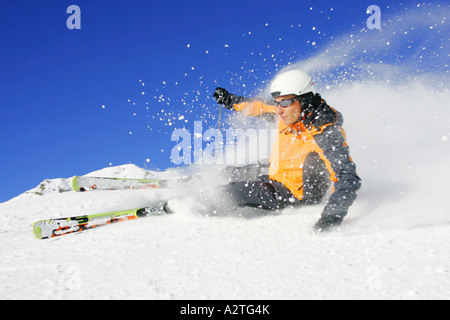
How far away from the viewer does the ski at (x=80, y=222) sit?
433cm

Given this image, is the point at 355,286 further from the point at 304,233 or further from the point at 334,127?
the point at 334,127

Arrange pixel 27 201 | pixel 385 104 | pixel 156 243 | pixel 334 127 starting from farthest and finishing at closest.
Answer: pixel 385 104
pixel 27 201
pixel 334 127
pixel 156 243

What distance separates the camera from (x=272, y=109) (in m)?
5.82

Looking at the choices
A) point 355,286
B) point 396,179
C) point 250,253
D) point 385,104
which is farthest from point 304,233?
point 385,104

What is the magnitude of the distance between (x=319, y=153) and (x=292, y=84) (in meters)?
0.99

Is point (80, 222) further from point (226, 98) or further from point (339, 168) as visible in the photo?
point (339, 168)

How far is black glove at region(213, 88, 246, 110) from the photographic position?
6.17 metres

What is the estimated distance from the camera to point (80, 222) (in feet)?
15.0

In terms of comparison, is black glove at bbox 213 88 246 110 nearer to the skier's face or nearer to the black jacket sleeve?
the skier's face

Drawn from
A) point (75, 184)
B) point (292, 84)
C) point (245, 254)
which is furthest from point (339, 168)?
point (75, 184)

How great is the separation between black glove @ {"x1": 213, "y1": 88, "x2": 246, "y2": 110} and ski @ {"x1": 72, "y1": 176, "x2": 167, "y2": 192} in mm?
2016

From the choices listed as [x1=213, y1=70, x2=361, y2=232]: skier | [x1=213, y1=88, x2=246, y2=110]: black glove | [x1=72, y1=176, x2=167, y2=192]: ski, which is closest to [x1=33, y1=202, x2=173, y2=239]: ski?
[x1=213, y1=70, x2=361, y2=232]: skier

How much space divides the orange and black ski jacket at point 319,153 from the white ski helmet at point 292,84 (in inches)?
11.6
